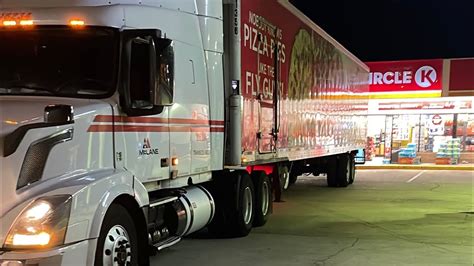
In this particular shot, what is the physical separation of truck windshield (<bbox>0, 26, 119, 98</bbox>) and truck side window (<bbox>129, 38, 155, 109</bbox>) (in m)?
0.19

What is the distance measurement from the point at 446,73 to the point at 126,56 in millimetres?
21913

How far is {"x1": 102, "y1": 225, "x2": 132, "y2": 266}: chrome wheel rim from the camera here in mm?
5035

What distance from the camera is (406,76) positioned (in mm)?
25594

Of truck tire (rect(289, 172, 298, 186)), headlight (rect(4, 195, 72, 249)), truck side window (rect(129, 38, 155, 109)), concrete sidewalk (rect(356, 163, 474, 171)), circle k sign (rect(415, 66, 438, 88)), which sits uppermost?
circle k sign (rect(415, 66, 438, 88))

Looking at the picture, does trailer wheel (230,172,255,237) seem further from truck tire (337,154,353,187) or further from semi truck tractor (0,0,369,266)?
truck tire (337,154,353,187)

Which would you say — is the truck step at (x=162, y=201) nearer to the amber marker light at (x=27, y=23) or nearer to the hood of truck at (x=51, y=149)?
the hood of truck at (x=51, y=149)

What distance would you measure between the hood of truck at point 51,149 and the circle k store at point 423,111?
68.1ft

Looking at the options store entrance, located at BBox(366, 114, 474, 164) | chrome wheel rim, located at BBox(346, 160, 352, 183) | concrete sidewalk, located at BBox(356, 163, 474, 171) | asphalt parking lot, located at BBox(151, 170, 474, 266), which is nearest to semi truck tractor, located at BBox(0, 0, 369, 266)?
asphalt parking lot, located at BBox(151, 170, 474, 266)

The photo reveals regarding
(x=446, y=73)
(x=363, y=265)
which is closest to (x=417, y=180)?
(x=446, y=73)

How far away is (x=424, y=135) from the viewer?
26.5m

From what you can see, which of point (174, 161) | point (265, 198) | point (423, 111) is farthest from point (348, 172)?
point (174, 161)

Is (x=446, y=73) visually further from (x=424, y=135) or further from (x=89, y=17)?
(x=89, y=17)

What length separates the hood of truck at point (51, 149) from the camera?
4367 mm

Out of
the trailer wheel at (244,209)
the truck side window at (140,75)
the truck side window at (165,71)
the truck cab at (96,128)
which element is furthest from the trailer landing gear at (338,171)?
the truck side window at (140,75)
